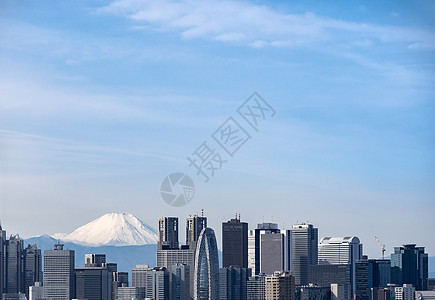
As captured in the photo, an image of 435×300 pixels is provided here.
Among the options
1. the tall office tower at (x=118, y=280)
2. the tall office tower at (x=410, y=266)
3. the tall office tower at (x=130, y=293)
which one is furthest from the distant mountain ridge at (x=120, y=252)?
the tall office tower at (x=410, y=266)

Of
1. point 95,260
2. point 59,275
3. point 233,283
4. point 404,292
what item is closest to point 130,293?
point 59,275

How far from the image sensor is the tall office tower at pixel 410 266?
53750 millimetres

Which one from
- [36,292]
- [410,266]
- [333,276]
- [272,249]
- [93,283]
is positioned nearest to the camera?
[36,292]

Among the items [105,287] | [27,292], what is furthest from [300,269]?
[27,292]

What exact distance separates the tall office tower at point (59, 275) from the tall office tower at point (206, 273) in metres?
6.91

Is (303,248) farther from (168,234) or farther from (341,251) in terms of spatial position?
(168,234)

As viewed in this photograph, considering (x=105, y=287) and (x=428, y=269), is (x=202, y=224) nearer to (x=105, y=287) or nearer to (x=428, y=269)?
(x=105, y=287)

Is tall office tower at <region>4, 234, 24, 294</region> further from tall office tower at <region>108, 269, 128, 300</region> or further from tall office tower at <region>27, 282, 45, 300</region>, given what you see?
tall office tower at <region>108, 269, 128, 300</region>

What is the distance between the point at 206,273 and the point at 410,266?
51.3 feet

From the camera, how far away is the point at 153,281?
4797 centimetres

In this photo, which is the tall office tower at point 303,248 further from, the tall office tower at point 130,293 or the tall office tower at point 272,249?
the tall office tower at point 130,293

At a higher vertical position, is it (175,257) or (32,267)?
(175,257)

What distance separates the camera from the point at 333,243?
57.8m

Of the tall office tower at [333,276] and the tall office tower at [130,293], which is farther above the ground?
the tall office tower at [333,276]
